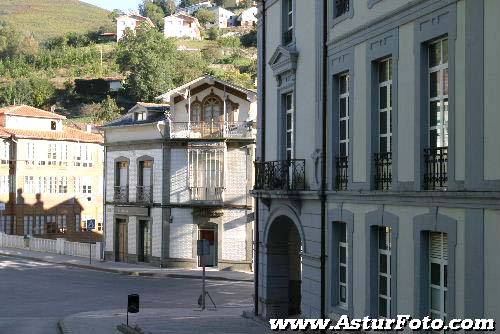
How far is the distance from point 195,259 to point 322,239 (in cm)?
2251

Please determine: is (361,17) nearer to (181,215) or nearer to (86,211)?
(181,215)

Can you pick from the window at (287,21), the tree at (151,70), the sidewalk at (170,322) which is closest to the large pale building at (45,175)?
the sidewalk at (170,322)

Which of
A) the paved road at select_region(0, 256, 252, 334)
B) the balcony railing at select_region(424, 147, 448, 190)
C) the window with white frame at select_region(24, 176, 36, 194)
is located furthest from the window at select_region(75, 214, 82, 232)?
the balcony railing at select_region(424, 147, 448, 190)

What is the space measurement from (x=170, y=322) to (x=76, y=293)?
9.64 meters

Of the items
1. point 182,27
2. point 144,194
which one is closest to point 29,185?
point 144,194

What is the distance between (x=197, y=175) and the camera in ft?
132

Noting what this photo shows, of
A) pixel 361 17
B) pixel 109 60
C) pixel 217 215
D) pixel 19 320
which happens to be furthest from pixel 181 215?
pixel 109 60

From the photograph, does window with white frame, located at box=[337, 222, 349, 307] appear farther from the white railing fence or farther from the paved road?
the white railing fence

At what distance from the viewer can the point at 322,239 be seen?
18281mm

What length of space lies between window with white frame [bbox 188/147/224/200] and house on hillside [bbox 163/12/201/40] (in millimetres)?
135496

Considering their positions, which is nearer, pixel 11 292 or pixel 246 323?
pixel 246 323

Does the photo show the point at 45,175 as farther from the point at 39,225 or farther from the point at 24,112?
the point at 24,112

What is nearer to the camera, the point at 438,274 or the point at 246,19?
the point at 438,274
